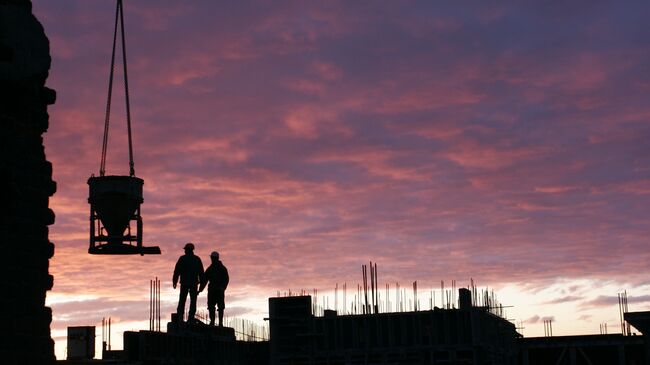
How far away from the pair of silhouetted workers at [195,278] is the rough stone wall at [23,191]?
28.8ft

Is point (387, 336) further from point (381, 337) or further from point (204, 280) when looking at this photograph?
point (204, 280)

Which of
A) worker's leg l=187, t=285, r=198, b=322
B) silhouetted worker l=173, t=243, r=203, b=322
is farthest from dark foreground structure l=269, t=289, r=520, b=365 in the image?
silhouetted worker l=173, t=243, r=203, b=322

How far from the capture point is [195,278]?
27.3m

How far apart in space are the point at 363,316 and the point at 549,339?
1279 cm

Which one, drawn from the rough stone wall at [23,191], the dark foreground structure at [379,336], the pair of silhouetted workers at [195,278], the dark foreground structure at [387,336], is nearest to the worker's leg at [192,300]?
the pair of silhouetted workers at [195,278]

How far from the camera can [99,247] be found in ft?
87.8

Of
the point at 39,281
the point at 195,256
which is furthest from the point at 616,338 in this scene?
the point at 39,281

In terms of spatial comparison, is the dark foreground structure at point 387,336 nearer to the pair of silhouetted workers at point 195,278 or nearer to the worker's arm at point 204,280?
the pair of silhouetted workers at point 195,278

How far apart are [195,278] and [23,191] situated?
32.0 ft

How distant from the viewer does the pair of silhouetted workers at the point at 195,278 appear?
27.2 metres

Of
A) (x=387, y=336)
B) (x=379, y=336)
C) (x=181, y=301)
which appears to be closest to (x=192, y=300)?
(x=181, y=301)

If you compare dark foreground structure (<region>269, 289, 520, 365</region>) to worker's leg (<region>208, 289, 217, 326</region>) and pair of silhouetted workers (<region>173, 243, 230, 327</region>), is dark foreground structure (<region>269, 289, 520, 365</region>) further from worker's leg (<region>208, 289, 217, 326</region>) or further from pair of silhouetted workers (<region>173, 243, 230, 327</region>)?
pair of silhouetted workers (<region>173, 243, 230, 327</region>)

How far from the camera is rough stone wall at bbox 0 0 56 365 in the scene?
17531 millimetres

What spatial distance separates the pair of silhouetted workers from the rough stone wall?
8791 mm
